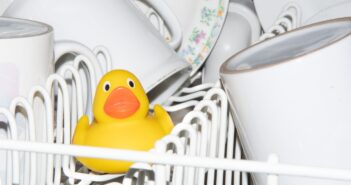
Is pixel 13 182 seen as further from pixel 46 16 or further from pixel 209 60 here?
pixel 209 60

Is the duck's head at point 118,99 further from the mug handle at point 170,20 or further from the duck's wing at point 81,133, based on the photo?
the mug handle at point 170,20

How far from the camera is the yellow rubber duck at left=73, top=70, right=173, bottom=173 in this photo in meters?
0.56

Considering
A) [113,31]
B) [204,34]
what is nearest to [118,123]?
[113,31]

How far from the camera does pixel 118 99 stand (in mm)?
576

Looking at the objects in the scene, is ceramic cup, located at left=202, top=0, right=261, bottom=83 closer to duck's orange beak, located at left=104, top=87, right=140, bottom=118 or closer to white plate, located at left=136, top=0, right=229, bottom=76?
white plate, located at left=136, top=0, right=229, bottom=76

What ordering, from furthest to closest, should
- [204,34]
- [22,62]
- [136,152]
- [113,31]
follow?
[204,34] → [113,31] → [22,62] → [136,152]

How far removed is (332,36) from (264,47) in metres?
0.07

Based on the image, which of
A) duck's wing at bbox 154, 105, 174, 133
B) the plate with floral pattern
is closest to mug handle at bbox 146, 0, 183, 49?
the plate with floral pattern

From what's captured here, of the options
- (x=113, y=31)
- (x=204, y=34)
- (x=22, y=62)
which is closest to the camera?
(x=22, y=62)

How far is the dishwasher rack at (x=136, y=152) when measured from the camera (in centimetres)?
39

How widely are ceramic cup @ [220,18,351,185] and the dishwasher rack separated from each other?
0.05 m

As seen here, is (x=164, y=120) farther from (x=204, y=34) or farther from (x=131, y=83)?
(x=204, y=34)

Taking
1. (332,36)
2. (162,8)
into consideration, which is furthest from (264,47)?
(162,8)

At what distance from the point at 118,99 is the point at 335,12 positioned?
334 mm
